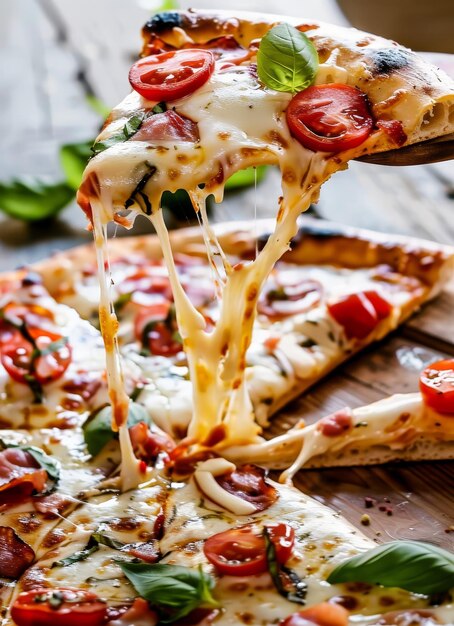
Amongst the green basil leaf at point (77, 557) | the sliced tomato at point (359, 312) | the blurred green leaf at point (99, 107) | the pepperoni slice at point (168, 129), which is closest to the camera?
the green basil leaf at point (77, 557)

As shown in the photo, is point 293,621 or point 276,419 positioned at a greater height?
point 293,621

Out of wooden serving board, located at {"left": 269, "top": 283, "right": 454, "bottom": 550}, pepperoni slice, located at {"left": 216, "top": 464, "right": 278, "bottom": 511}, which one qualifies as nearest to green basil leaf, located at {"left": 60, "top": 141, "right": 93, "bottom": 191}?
wooden serving board, located at {"left": 269, "top": 283, "right": 454, "bottom": 550}

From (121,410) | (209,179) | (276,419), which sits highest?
(209,179)

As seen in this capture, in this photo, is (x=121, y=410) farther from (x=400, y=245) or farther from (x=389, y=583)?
(x=400, y=245)

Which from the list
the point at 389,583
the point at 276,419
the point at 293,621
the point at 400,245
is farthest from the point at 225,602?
the point at 400,245

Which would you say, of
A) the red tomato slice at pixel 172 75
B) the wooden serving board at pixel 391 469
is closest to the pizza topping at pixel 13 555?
the wooden serving board at pixel 391 469

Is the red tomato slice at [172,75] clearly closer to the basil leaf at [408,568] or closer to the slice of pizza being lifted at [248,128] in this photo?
the slice of pizza being lifted at [248,128]

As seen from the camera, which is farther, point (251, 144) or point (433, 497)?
point (433, 497)
